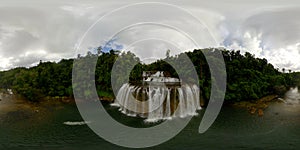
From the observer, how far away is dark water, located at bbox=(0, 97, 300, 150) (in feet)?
27.3

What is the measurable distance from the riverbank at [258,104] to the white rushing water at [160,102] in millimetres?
3136

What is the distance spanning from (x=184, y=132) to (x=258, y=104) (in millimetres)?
7834

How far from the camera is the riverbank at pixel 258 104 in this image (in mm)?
13492

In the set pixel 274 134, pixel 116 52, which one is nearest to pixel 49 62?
pixel 116 52

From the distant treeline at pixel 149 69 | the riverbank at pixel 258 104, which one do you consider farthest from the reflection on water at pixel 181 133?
the distant treeline at pixel 149 69

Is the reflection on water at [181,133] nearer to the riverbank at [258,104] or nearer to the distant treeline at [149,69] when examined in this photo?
the riverbank at [258,104]

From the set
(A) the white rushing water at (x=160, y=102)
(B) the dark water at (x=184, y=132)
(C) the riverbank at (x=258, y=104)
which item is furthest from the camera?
(C) the riverbank at (x=258, y=104)

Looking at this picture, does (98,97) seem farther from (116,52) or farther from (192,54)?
(192,54)

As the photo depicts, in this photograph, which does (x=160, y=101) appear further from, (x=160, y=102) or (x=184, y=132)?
(x=184, y=132)

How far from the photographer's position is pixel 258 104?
50.3ft

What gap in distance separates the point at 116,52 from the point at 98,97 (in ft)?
12.9

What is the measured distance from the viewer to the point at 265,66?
19906mm

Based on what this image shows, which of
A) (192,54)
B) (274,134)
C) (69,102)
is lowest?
(274,134)

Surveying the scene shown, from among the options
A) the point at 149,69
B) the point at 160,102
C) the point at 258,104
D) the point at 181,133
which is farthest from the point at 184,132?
the point at 149,69
